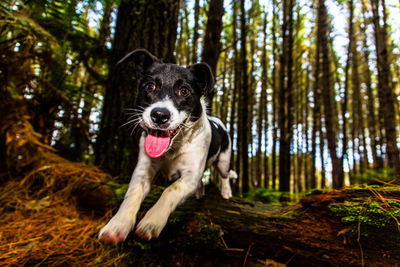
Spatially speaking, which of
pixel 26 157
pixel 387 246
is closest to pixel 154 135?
pixel 387 246

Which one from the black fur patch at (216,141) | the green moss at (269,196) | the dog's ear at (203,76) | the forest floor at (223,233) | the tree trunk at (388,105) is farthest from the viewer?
the green moss at (269,196)

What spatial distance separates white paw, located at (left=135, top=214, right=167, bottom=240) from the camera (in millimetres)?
1730

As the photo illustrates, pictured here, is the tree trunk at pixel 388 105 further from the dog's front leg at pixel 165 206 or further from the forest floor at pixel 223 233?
the dog's front leg at pixel 165 206

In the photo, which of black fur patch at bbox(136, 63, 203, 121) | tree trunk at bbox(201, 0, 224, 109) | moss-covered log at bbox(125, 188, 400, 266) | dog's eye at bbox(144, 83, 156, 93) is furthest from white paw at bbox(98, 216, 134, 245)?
tree trunk at bbox(201, 0, 224, 109)

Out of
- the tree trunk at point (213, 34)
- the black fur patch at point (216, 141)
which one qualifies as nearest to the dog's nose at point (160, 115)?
the black fur patch at point (216, 141)

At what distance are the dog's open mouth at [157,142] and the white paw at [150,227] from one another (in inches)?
→ 22.8

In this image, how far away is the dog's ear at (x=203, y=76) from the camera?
2.76m

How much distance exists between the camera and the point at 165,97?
239cm

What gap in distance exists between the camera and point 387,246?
174cm

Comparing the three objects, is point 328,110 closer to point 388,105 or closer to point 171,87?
point 388,105

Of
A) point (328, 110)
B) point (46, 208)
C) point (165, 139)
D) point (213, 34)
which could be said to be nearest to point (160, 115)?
point (165, 139)

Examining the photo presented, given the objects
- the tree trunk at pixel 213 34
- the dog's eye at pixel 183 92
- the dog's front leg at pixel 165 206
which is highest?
the tree trunk at pixel 213 34

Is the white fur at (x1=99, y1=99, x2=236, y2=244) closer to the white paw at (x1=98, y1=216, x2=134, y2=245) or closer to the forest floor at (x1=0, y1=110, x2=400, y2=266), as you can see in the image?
the white paw at (x1=98, y1=216, x2=134, y2=245)

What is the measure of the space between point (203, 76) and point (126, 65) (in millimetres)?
1794
